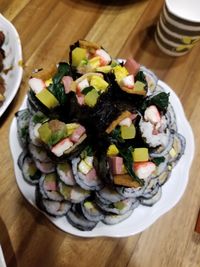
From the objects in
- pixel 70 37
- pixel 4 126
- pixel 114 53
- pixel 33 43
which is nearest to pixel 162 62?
pixel 114 53

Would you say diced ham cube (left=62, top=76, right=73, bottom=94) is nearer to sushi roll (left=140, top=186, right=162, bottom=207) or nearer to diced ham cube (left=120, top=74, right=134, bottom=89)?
diced ham cube (left=120, top=74, right=134, bottom=89)

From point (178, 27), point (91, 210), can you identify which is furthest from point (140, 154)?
point (178, 27)

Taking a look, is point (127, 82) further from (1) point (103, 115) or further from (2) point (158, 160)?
(2) point (158, 160)

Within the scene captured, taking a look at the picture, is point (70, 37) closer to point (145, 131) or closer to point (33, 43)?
point (33, 43)

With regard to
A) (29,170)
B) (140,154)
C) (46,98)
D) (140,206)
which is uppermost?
(46,98)

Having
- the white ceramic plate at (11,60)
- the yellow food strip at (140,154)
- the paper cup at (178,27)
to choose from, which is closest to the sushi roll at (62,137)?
the yellow food strip at (140,154)

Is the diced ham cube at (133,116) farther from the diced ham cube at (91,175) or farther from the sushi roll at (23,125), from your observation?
the sushi roll at (23,125)

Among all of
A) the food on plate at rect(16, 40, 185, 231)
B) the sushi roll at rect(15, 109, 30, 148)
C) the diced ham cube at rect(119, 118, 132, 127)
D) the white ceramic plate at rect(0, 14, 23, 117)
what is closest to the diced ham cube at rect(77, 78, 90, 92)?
the food on plate at rect(16, 40, 185, 231)
